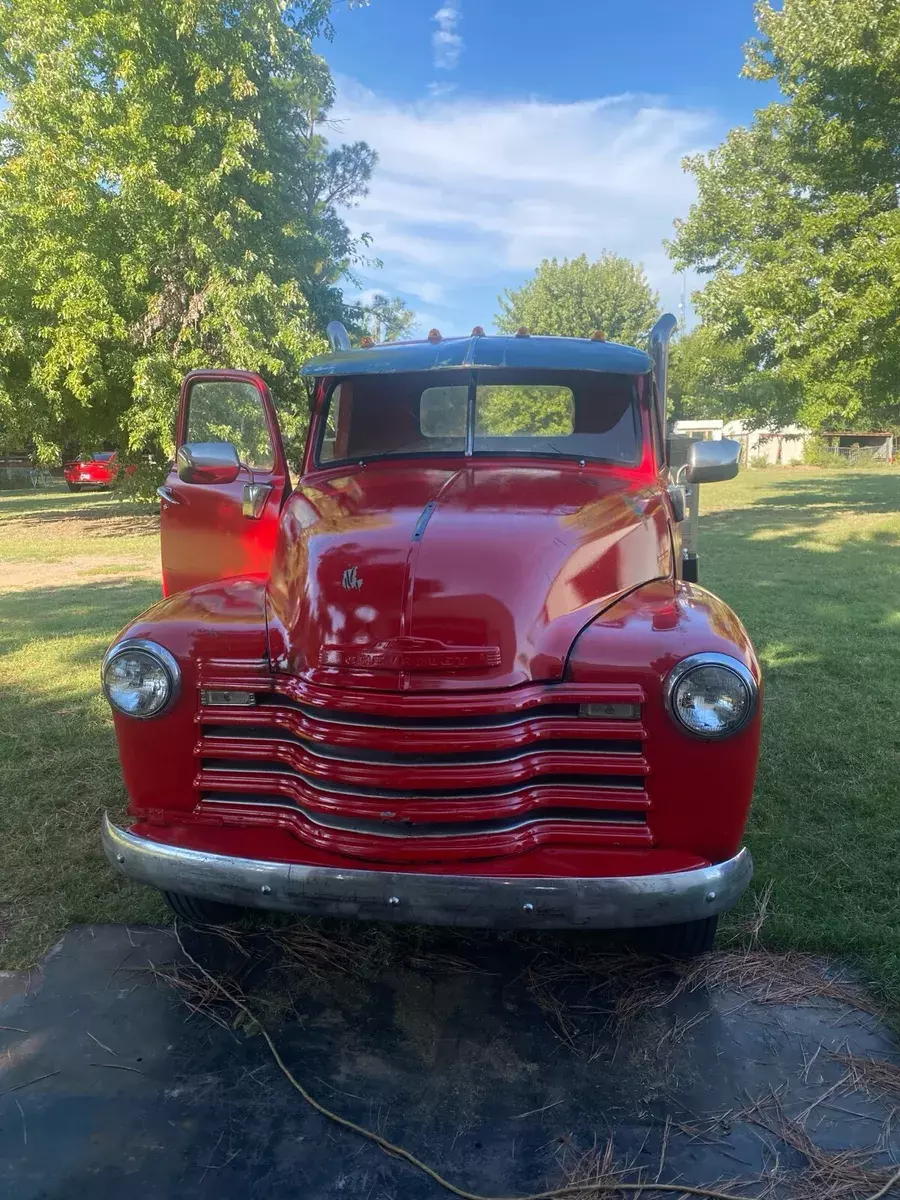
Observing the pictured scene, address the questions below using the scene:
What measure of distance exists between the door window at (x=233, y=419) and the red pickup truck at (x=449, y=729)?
141cm

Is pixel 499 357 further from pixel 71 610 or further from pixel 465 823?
pixel 71 610

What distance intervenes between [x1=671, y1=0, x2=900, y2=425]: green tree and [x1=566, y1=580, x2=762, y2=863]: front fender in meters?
13.0

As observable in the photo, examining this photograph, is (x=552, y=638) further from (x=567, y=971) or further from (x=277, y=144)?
(x=277, y=144)

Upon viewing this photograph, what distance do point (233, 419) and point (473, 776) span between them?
2.98 metres

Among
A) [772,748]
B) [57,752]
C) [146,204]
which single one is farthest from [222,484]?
[146,204]

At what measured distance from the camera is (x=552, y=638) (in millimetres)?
2625

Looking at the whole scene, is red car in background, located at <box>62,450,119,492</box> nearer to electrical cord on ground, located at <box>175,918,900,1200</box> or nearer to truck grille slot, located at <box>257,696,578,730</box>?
truck grille slot, located at <box>257,696,578,730</box>

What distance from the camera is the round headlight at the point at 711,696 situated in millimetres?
2482

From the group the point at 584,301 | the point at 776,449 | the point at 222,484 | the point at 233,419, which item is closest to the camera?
the point at 222,484

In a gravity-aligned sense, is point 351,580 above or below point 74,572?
above

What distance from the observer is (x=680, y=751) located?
2508 mm

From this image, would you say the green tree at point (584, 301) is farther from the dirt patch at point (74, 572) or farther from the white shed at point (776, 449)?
the dirt patch at point (74, 572)

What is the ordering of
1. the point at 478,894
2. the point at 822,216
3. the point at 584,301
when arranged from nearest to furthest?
the point at 478,894 → the point at 822,216 → the point at 584,301

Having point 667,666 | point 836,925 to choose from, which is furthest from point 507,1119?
A: point 836,925
